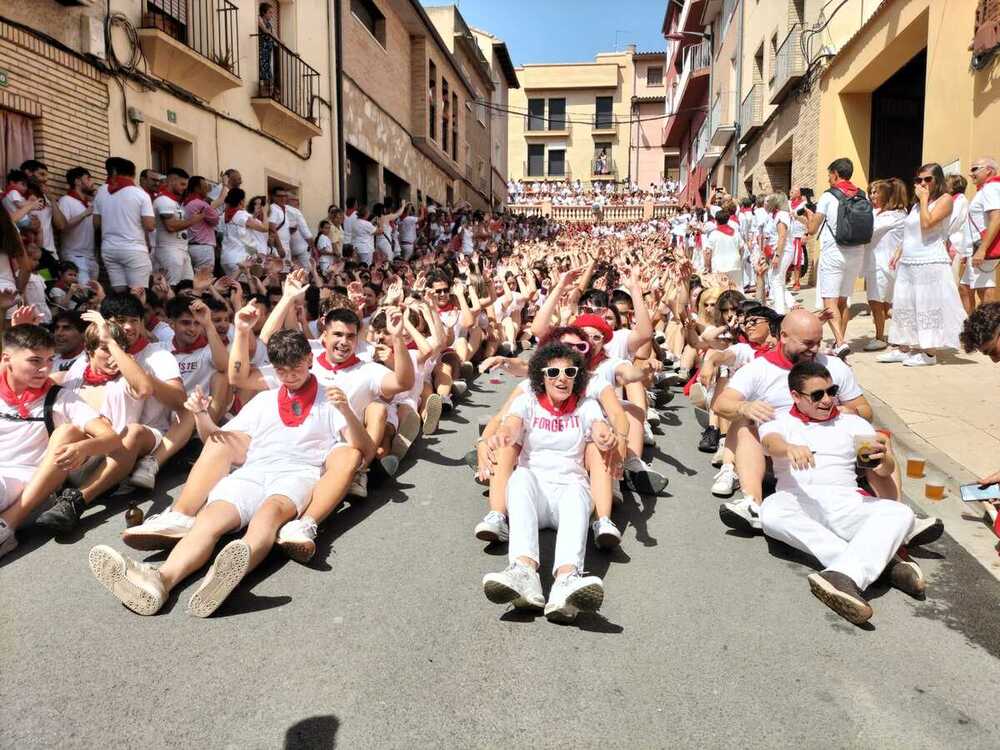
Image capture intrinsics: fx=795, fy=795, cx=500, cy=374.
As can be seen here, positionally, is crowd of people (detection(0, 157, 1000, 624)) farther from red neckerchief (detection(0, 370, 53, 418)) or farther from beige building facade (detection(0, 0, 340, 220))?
beige building facade (detection(0, 0, 340, 220))

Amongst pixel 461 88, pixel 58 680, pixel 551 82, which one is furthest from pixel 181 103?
pixel 551 82

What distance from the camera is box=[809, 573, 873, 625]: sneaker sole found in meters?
3.30

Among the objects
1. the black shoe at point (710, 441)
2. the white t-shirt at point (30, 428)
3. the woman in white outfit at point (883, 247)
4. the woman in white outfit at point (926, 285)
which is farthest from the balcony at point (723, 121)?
the white t-shirt at point (30, 428)

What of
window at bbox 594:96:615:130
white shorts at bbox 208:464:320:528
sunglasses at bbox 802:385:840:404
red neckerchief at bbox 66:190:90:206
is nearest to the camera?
white shorts at bbox 208:464:320:528

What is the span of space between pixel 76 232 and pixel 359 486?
201 inches

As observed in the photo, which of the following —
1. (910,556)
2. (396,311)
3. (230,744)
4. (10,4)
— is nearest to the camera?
(230,744)

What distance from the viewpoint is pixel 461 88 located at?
30.0 m

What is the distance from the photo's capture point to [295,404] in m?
4.45

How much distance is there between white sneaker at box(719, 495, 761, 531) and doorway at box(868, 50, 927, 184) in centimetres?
1312

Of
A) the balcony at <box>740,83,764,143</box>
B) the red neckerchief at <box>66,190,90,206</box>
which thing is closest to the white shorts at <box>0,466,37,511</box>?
the red neckerchief at <box>66,190,90,206</box>

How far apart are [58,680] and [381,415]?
2745mm

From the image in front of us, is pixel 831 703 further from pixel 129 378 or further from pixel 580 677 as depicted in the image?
pixel 129 378

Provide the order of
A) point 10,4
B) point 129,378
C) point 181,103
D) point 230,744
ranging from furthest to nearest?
point 181,103
point 10,4
point 129,378
point 230,744

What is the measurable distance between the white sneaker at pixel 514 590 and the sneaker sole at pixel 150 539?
1650mm
